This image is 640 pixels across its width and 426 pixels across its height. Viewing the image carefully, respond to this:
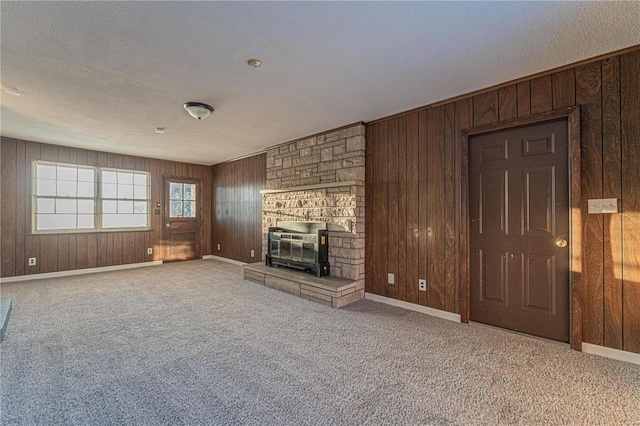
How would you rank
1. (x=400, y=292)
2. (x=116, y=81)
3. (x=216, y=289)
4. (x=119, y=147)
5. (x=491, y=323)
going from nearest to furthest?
(x=116, y=81) → (x=491, y=323) → (x=400, y=292) → (x=216, y=289) → (x=119, y=147)

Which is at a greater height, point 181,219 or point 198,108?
point 198,108

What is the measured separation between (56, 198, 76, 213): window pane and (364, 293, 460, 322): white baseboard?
5.95 meters

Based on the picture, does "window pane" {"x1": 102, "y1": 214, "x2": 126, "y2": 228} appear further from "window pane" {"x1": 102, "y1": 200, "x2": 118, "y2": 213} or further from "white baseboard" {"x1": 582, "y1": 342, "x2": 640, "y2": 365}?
"white baseboard" {"x1": 582, "y1": 342, "x2": 640, "y2": 365}

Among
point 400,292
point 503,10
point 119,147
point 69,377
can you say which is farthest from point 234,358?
point 119,147

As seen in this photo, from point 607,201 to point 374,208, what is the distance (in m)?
2.27

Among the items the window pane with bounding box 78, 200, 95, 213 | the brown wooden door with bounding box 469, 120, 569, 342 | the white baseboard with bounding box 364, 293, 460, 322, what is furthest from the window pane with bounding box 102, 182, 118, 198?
the brown wooden door with bounding box 469, 120, 569, 342

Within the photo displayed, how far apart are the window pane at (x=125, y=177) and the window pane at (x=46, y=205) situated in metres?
1.18

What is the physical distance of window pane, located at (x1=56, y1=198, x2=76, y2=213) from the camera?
5.27m

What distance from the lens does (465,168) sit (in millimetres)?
3018

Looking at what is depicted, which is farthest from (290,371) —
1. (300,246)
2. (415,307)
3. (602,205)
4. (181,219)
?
(181,219)

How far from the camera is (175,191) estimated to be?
22.3 ft

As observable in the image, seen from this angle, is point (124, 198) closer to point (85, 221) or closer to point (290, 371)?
point (85, 221)

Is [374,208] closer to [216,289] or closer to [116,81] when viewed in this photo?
[216,289]

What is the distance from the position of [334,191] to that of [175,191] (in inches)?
187
